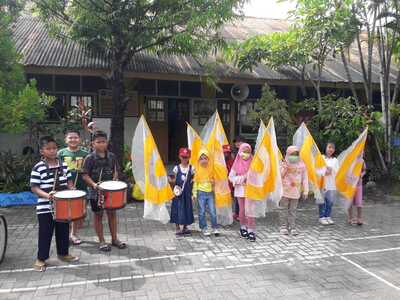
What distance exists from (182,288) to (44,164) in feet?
7.21

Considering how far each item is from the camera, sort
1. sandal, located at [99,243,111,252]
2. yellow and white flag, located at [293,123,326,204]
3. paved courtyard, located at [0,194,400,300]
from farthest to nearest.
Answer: yellow and white flag, located at [293,123,326,204], sandal, located at [99,243,111,252], paved courtyard, located at [0,194,400,300]

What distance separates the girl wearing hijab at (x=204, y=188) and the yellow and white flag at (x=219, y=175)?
0.39ft

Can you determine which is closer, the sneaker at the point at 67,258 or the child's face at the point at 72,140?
the sneaker at the point at 67,258

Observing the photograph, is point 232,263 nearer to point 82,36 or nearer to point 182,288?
point 182,288

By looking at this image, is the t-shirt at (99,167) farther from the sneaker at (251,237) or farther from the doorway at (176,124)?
the doorway at (176,124)

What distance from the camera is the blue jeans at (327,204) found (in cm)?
663

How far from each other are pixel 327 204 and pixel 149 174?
3.26m

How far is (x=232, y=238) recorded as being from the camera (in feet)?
19.1

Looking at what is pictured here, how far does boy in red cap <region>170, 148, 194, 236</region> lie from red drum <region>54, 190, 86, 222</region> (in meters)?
1.72

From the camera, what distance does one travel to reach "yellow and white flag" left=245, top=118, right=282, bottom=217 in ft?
18.9

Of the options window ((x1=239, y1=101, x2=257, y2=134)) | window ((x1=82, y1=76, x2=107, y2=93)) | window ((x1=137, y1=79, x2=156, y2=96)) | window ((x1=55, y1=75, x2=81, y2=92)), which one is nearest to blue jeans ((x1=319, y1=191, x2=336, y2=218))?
window ((x1=239, y1=101, x2=257, y2=134))

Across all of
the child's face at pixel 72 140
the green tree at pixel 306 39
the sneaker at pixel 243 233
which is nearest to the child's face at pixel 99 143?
the child's face at pixel 72 140

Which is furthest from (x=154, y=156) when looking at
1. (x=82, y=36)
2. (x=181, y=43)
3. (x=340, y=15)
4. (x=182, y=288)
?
(x=340, y=15)

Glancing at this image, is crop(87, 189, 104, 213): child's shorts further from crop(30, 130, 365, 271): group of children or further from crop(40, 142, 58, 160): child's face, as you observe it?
crop(40, 142, 58, 160): child's face
